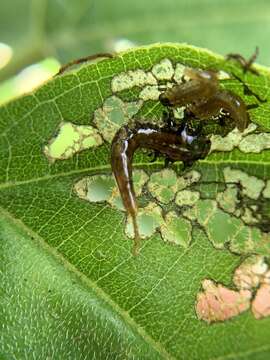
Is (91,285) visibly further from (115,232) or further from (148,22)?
(148,22)

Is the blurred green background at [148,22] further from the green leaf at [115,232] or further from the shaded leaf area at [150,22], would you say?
the green leaf at [115,232]

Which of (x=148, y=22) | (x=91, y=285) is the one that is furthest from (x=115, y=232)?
(x=148, y=22)

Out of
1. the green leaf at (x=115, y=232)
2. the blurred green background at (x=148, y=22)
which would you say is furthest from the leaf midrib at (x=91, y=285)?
the blurred green background at (x=148, y=22)

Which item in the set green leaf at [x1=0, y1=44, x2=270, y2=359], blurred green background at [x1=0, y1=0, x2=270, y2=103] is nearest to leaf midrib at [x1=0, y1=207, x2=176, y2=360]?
green leaf at [x1=0, y1=44, x2=270, y2=359]

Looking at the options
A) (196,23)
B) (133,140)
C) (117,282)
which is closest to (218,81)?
(133,140)

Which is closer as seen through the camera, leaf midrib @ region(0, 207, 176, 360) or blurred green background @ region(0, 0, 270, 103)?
leaf midrib @ region(0, 207, 176, 360)

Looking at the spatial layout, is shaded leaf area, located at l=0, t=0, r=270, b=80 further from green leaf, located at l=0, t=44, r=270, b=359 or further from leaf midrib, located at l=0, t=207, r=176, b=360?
leaf midrib, located at l=0, t=207, r=176, b=360
